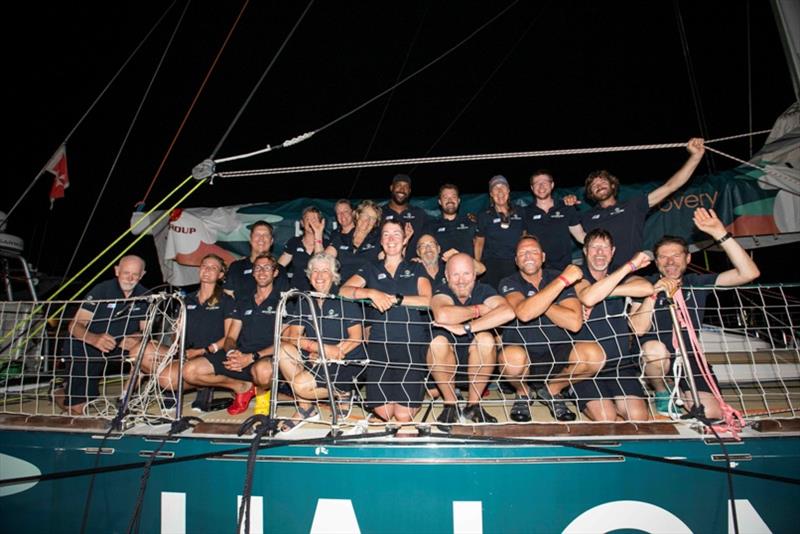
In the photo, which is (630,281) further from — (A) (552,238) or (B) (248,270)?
(B) (248,270)

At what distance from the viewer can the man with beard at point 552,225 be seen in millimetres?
4539

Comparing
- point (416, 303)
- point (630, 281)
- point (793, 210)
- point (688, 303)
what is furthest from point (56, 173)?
point (793, 210)

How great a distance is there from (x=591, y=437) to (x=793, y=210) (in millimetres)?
5080

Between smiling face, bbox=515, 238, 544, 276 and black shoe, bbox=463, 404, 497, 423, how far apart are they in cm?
118

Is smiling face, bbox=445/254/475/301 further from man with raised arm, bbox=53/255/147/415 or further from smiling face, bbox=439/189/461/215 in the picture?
man with raised arm, bbox=53/255/147/415

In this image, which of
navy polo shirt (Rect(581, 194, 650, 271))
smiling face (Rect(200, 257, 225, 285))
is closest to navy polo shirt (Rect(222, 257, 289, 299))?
smiling face (Rect(200, 257, 225, 285))

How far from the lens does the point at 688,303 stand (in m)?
3.19

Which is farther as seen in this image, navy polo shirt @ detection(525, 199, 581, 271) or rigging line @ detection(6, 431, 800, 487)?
navy polo shirt @ detection(525, 199, 581, 271)

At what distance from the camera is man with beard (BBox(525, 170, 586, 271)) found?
4.54m

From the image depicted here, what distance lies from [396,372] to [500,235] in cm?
216

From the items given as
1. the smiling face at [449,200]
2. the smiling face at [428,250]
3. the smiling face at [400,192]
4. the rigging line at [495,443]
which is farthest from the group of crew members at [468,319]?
the smiling face at [400,192]

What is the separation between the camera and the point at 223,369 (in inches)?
148

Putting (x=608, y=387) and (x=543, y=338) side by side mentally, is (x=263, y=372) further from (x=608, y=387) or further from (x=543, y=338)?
(x=608, y=387)

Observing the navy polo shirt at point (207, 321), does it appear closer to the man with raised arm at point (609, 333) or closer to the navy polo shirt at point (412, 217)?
the navy polo shirt at point (412, 217)
